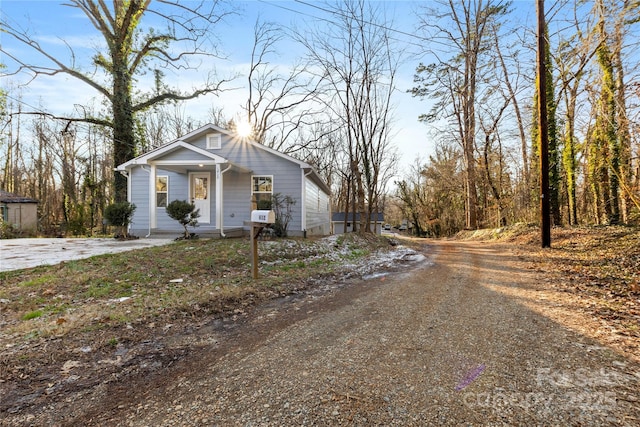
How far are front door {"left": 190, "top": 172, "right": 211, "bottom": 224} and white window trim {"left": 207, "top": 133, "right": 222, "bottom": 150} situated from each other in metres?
1.19

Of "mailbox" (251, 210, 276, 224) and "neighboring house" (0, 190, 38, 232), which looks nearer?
"mailbox" (251, 210, 276, 224)

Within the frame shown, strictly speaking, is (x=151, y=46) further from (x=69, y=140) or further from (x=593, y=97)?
(x=593, y=97)

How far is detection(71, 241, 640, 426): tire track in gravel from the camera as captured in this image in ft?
6.33

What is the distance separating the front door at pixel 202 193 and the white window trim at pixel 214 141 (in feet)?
3.89

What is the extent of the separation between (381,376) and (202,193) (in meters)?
12.0

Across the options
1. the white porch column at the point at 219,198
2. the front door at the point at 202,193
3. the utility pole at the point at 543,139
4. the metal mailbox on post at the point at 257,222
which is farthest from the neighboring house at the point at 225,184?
the utility pole at the point at 543,139

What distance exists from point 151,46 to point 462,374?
18.4m

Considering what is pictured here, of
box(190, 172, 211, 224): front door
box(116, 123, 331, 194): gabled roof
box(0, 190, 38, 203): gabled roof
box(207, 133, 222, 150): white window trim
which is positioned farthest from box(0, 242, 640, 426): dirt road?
box(0, 190, 38, 203): gabled roof

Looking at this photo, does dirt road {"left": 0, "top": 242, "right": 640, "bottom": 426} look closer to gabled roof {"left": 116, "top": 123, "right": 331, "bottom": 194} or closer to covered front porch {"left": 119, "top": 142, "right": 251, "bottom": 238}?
gabled roof {"left": 116, "top": 123, "right": 331, "bottom": 194}

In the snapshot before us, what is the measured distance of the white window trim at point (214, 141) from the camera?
12812mm

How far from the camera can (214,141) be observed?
1286 cm

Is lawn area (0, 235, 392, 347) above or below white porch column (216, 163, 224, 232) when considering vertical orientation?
below

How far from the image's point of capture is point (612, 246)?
730 centimetres

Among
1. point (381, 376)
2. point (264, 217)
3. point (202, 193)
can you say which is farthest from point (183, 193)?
point (381, 376)
